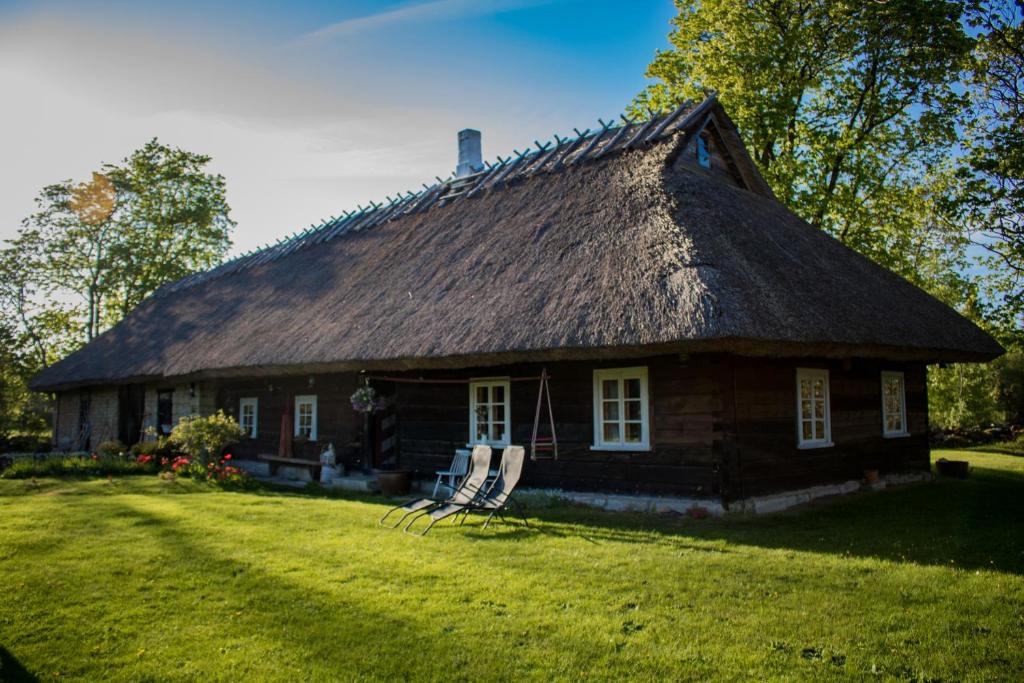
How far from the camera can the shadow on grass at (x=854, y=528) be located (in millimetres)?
6277

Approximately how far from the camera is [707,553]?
6.23 m

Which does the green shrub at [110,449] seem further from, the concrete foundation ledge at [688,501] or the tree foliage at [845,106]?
the tree foliage at [845,106]

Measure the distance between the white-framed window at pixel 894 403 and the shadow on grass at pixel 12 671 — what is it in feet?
37.9

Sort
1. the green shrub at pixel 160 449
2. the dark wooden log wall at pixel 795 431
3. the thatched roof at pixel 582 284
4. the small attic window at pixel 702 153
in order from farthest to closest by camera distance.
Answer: the green shrub at pixel 160 449
the small attic window at pixel 702 153
the dark wooden log wall at pixel 795 431
the thatched roof at pixel 582 284

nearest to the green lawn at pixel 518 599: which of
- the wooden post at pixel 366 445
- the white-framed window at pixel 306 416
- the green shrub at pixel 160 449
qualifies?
the wooden post at pixel 366 445

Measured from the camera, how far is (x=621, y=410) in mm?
9039

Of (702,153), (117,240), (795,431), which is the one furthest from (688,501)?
(117,240)

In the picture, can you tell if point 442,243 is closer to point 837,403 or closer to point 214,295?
point 837,403

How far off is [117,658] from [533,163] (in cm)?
1092

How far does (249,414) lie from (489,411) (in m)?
7.15

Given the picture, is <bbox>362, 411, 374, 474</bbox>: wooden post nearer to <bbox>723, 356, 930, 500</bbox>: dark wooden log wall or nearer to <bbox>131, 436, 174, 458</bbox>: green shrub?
<bbox>131, 436, 174, 458</bbox>: green shrub

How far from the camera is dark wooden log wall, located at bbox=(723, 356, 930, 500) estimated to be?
28.2ft

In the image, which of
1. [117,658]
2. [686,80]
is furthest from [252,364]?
[686,80]

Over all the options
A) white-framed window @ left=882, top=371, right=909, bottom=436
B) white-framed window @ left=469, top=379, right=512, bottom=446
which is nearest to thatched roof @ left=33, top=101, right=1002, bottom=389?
white-framed window @ left=882, top=371, right=909, bottom=436
